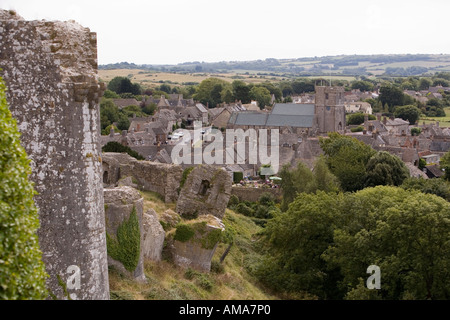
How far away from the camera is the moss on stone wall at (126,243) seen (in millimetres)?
12727

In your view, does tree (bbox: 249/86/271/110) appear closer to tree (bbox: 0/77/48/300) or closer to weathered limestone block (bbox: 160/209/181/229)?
weathered limestone block (bbox: 160/209/181/229)

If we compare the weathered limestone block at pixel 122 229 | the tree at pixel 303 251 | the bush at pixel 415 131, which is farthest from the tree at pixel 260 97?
the weathered limestone block at pixel 122 229

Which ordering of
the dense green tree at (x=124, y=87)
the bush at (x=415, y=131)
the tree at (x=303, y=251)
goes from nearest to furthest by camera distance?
the tree at (x=303, y=251), the bush at (x=415, y=131), the dense green tree at (x=124, y=87)

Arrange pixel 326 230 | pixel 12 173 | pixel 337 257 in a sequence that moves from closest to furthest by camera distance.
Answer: pixel 12 173, pixel 337 257, pixel 326 230

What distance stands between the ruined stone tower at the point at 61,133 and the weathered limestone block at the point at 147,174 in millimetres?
14441

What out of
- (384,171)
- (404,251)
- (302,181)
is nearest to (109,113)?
(384,171)

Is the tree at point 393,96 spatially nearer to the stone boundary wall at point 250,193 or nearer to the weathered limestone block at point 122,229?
the stone boundary wall at point 250,193

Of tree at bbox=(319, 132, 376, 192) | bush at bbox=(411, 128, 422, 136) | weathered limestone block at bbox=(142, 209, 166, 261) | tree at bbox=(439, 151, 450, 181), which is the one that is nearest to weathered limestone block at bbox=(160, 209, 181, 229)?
weathered limestone block at bbox=(142, 209, 166, 261)

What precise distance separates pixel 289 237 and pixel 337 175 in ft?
84.7

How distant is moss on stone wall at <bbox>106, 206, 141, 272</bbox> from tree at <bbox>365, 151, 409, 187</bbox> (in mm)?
38200

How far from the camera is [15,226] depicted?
6.07m
